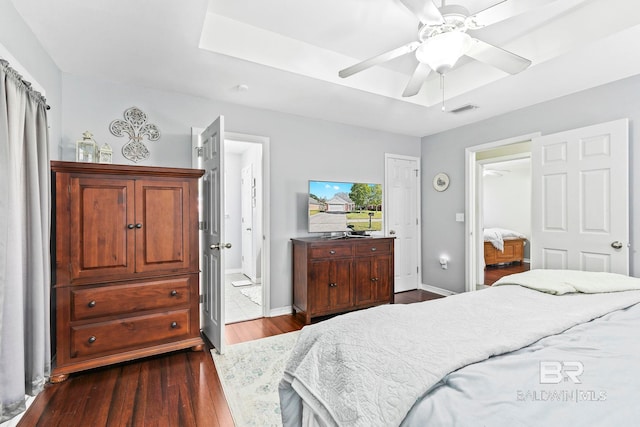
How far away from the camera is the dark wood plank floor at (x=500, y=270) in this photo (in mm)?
5536

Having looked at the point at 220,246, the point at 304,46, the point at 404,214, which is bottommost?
the point at 220,246

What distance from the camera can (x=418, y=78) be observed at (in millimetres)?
2166

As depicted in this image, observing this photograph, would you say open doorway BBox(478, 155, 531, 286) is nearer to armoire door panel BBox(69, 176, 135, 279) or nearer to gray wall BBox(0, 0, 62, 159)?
armoire door panel BBox(69, 176, 135, 279)

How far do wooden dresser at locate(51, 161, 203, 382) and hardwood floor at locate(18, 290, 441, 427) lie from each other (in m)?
0.11

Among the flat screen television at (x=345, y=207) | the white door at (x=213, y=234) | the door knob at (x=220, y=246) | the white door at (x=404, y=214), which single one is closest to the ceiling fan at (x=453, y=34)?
the white door at (x=213, y=234)

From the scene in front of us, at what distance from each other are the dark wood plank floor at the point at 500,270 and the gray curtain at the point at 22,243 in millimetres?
5772

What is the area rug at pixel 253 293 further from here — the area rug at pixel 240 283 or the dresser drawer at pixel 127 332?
the dresser drawer at pixel 127 332

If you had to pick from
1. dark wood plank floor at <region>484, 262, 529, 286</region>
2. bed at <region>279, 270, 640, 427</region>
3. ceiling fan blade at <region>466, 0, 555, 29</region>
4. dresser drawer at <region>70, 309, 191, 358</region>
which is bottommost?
dark wood plank floor at <region>484, 262, 529, 286</region>

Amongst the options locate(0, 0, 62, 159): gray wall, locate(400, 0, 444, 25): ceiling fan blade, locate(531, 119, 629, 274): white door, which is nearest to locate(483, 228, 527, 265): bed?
locate(531, 119, 629, 274): white door

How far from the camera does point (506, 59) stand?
1915 mm

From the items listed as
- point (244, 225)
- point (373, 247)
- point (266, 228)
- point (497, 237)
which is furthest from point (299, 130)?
point (497, 237)

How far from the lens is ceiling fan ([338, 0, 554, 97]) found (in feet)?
4.96

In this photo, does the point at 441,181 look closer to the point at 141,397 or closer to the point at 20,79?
the point at 141,397

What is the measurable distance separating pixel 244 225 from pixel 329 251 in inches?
114
